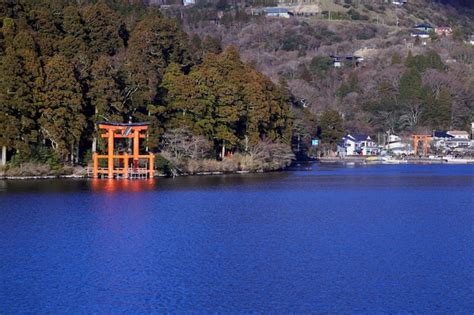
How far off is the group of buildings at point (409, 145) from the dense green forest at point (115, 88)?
26.2 metres

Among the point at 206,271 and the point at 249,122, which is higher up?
the point at 249,122

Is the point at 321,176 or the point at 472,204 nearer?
the point at 472,204

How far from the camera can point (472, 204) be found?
1335 inches

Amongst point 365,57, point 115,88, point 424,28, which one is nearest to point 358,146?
point 365,57

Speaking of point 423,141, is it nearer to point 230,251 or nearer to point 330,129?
point 330,129

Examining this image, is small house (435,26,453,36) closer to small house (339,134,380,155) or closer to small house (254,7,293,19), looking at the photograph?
small house (254,7,293,19)

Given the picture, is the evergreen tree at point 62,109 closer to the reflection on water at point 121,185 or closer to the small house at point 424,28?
the reflection on water at point 121,185

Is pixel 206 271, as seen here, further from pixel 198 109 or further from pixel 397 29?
pixel 397 29

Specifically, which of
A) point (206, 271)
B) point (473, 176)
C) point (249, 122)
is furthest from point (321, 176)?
point (206, 271)

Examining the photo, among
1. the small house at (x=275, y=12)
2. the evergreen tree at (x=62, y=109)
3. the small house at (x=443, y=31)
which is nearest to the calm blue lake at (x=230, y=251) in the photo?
the evergreen tree at (x=62, y=109)

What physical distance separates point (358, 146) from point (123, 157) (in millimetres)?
46510

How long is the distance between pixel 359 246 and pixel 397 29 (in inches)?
4781

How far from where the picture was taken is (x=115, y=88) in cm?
4375

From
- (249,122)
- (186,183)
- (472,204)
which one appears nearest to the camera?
(472,204)
